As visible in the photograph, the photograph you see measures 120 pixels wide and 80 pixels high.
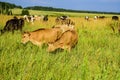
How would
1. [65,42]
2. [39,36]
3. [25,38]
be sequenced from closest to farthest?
1. [65,42]
2. [25,38]
3. [39,36]

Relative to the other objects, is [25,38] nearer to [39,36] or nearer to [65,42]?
[39,36]

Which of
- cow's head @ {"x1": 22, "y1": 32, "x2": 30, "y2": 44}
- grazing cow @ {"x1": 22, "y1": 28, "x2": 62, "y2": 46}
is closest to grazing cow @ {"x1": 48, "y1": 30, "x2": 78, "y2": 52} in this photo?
grazing cow @ {"x1": 22, "y1": 28, "x2": 62, "y2": 46}

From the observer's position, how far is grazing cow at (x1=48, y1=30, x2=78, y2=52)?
7344mm

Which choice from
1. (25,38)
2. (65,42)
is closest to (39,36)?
(25,38)

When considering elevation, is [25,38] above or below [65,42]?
below

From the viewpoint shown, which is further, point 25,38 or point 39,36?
point 39,36

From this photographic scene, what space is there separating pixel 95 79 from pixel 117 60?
2819mm

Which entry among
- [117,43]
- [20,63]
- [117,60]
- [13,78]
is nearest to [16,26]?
[117,43]

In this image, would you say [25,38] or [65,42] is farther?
[25,38]

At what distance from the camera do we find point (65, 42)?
25.9 feet

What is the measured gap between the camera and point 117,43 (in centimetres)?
991

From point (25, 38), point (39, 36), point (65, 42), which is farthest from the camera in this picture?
point (39, 36)

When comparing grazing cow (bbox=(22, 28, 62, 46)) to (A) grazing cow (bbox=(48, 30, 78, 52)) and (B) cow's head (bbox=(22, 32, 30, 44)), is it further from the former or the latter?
(A) grazing cow (bbox=(48, 30, 78, 52))

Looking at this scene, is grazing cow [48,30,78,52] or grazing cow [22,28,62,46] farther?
grazing cow [22,28,62,46]
